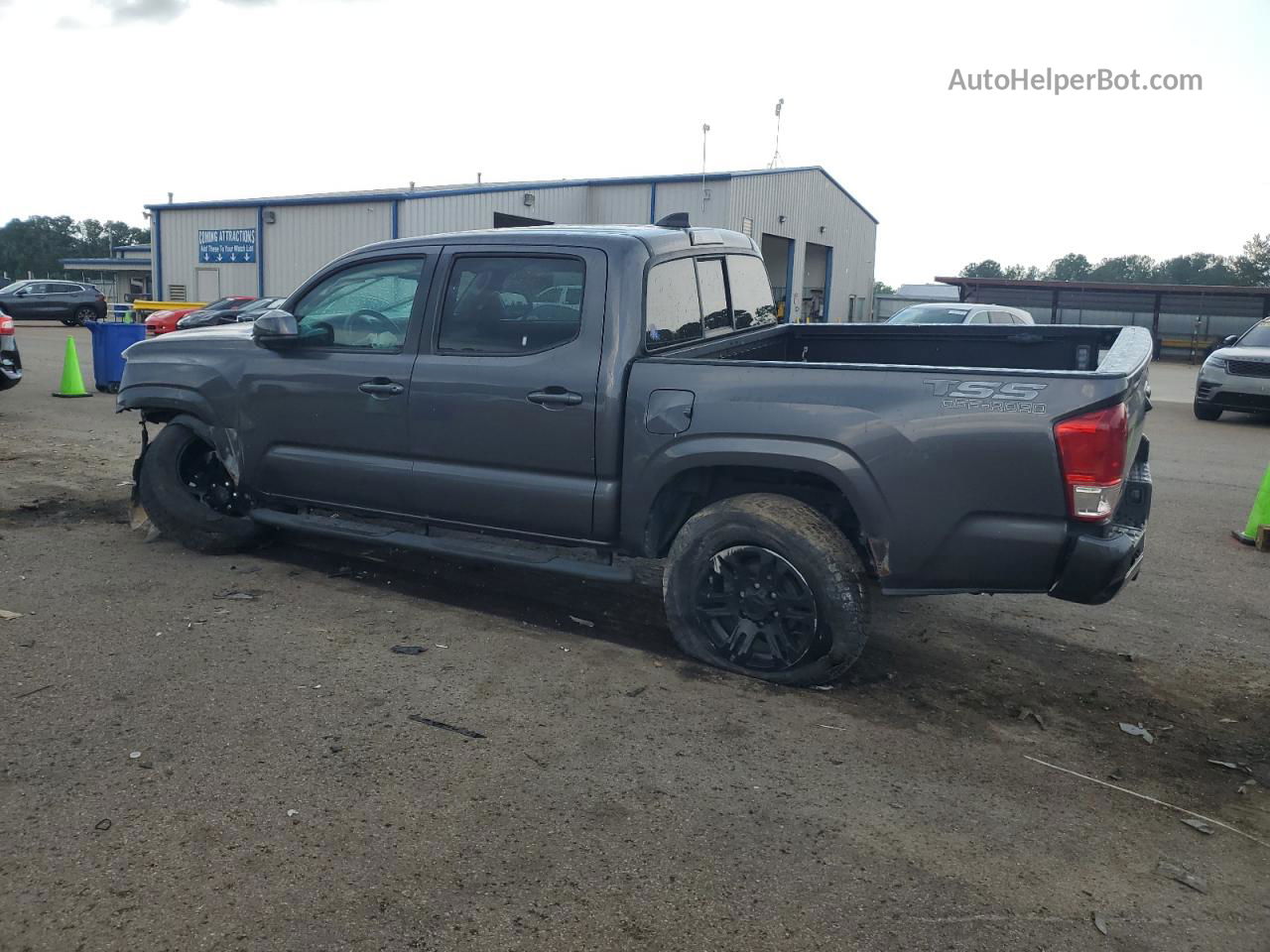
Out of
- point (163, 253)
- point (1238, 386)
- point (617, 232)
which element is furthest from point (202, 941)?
point (163, 253)

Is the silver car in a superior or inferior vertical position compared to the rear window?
inferior

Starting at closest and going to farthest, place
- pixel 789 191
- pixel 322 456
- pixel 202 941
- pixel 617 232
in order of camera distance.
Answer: pixel 202 941
pixel 617 232
pixel 322 456
pixel 789 191

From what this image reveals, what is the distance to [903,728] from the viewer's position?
3967mm

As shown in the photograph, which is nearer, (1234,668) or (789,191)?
(1234,668)

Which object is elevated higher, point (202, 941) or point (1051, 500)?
point (1051, 500)

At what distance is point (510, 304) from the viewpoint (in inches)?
194

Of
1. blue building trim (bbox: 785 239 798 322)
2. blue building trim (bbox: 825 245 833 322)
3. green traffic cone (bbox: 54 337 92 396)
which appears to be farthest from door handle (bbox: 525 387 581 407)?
blue building trim (bbox: 825 245 833 322)

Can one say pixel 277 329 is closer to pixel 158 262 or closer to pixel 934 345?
pixel 934 345

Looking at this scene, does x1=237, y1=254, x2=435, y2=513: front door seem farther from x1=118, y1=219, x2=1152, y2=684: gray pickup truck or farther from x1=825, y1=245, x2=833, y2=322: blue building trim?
x1=825, y1=245, x2=833, y2=322: blue building trim

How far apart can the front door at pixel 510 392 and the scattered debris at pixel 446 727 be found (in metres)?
1.19

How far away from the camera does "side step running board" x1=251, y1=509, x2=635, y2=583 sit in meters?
4.73

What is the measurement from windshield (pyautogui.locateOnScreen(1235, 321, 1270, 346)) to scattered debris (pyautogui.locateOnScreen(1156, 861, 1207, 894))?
1475 cm

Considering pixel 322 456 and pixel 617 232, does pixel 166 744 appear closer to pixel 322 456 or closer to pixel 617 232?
pixel 322 456

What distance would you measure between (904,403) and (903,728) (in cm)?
127
